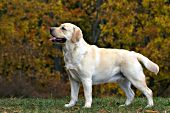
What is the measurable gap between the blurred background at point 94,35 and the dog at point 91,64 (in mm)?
13816

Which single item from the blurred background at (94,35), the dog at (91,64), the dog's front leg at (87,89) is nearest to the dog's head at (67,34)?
the dog at (91,64)

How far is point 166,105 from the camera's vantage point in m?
11.8

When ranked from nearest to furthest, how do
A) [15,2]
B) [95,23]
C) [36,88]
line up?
[36,88]
[15,2]
[95,23]

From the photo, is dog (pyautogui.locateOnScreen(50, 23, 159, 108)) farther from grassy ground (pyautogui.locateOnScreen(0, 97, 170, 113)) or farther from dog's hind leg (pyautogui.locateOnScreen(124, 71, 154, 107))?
grassy ground (pyautogui.locateOnScreen(0, 97, 170, 113))

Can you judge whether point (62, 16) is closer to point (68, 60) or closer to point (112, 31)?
point (112, 31)

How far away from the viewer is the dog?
11.5 meters

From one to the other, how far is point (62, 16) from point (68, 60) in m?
16.1

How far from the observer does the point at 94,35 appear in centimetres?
2866

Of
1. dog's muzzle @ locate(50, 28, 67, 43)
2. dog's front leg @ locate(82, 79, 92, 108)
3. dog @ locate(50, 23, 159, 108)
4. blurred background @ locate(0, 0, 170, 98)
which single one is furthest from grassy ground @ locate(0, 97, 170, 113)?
blurred background @ locate(0, 0, 170, 98)

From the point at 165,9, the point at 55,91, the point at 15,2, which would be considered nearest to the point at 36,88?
the point at 55,91

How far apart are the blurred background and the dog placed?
45.3ft

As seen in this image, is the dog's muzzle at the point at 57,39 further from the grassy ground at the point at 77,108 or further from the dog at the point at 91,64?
the grassy ground at the point at 77,108

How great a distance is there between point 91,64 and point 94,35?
17123 mm

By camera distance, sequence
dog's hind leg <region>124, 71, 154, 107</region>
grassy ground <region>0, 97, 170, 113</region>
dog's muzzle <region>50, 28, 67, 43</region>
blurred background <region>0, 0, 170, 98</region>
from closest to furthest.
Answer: grassy ground <region>0, 97, 170, 113</region>
dog's muzzle <region>50, 28, 67, 43</region>
dog's hind leg <region>124, 71, 154, 107</region>
blurred background <region>0, 0, 170, 98</region>
